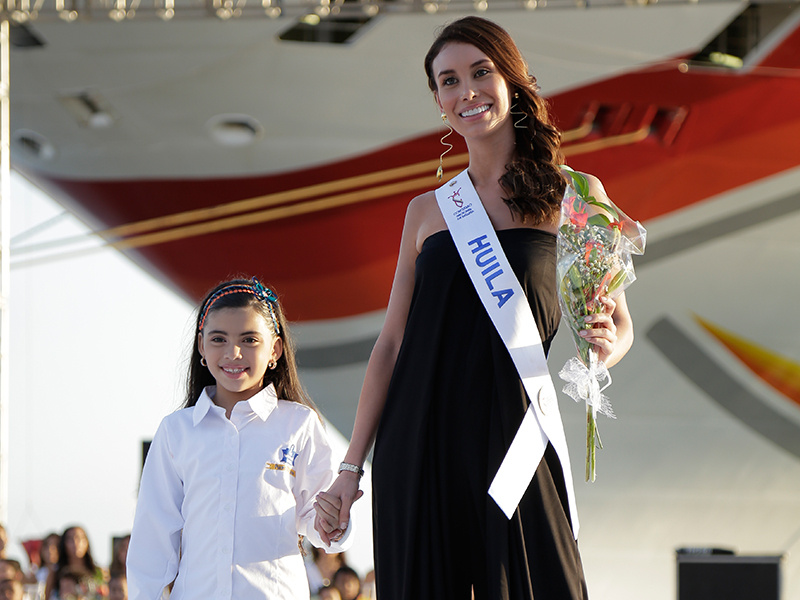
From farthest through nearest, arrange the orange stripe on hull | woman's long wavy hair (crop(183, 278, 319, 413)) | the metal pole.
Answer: the orange stripe on hull
the metal pole
woman's long wavy hair (crop(183, 278, 319, 413))

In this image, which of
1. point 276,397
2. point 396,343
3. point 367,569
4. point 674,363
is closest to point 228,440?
point 276,397

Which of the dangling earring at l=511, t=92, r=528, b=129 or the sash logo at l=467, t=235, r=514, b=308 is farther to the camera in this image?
the dangling earring at l=511, t=92, r=528, b=129

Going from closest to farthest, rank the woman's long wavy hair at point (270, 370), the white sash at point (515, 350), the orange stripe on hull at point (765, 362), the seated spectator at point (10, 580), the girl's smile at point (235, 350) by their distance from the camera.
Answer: the white sash at point (515, 350), the girl's smile at point (235, 350), the woman's long wavy hair at point (270, 370), the seated spectator at point (10, 580), the orange stripe on hull at point (765, 362)

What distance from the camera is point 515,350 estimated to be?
57.6 inches

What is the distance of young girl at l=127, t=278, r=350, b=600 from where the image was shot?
1.88 m

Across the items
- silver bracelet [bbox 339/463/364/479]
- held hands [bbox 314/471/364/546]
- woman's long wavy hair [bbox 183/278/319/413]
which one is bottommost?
held hands [bbox 314/471/364/546]

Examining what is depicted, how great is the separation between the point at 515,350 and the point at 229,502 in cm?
72

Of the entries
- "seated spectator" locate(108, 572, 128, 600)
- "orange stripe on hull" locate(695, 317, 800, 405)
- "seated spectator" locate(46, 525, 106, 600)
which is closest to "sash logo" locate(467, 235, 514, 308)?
"seated spectator" locate(108, 572, 128, 600)

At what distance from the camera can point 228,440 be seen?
196 centimetres

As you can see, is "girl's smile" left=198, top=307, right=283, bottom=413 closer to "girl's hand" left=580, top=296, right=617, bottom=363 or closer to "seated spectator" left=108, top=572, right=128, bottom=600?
"girl's hand" left=580, top=296, right=617, bottom=363

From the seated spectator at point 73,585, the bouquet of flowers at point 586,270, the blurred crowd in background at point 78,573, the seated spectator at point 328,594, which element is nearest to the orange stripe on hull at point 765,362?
the blurred crowd in background at point 78,573

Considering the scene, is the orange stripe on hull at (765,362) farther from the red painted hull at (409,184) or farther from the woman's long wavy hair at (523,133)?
the woman's long wavy hair at (523,133)

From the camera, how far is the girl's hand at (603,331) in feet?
4.75

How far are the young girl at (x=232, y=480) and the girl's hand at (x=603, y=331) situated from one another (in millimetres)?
689
